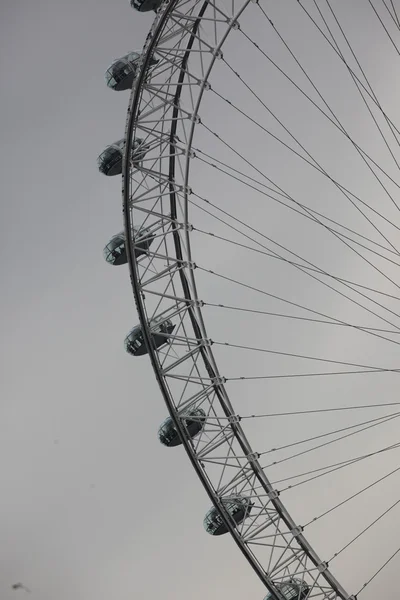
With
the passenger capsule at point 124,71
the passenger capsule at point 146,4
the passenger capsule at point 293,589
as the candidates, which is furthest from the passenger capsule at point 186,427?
the passenger capsule at point 146,4

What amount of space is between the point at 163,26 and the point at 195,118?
6.70 ft

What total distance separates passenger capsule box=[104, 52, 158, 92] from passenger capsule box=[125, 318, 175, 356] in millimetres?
5457

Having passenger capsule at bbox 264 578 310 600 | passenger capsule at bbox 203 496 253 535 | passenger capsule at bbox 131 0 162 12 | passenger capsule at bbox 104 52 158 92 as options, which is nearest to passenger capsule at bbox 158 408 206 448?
passenger capsule at bbox 203 496 253 535

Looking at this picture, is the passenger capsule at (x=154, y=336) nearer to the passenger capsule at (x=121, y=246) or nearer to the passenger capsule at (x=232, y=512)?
the passenger capsule at (x=121, y=246)

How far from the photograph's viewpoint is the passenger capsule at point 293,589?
1639 cm

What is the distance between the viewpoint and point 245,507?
17.0m

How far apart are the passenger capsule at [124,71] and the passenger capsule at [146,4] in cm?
108

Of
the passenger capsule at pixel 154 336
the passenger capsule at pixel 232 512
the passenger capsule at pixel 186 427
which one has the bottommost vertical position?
the passenger capsule at pixel 232 512

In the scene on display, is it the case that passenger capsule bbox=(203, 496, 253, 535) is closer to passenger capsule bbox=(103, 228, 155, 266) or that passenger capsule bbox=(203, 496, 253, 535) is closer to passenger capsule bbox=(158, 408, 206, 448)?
passenger capsule bbox=(158, 408, 206, 448)

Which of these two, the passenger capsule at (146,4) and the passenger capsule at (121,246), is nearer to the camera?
the passenger capsule at (146,4)

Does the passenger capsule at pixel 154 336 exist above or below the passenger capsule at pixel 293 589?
above

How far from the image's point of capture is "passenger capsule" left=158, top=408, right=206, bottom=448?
1702cm

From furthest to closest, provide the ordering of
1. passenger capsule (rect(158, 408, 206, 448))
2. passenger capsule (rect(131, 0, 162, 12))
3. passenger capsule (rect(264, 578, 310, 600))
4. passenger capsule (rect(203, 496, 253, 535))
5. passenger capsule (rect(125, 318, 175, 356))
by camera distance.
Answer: passenger capsule (rect(125, 318, 175, 356)) → passenger capsule (rect(158, 408, 206, 448)) → passenger capsule (rect(203, 496, 253, 535)) → passenger capsule (rect(264, 578, 310, 600)) → passenger capsule (rect(131, 0, 162, 12))

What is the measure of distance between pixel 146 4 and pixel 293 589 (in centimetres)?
1320
